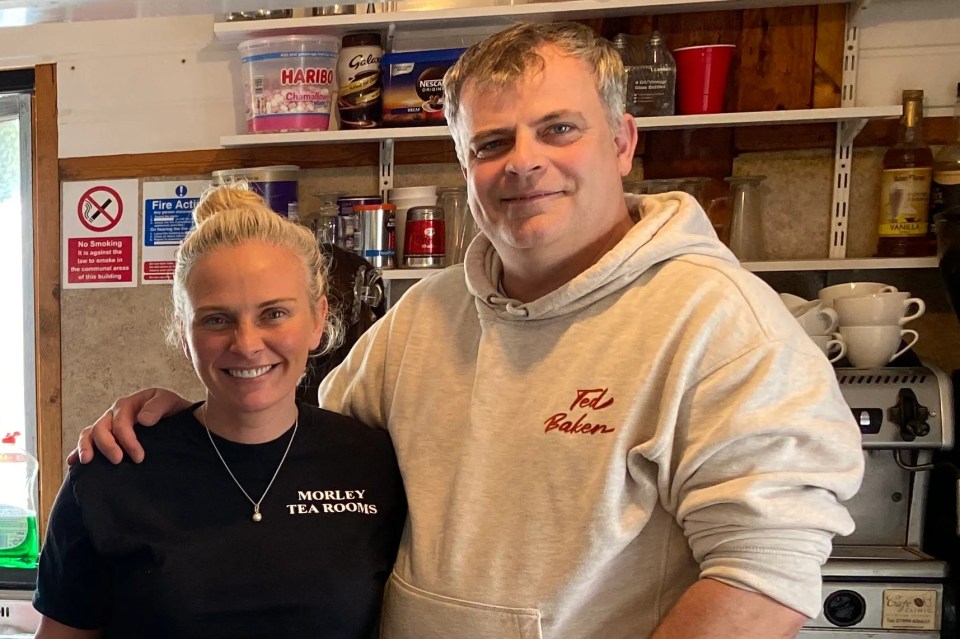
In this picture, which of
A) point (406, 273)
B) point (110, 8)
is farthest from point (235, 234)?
point (406, 273)

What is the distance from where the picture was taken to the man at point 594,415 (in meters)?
0.96

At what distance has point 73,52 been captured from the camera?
2.61m

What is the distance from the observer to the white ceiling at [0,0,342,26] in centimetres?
91

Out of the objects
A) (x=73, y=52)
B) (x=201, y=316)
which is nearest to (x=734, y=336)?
(x=201, y=316)

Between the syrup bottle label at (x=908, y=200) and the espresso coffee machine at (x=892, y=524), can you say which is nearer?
the espresso coffee machine at (x=892, y=524)

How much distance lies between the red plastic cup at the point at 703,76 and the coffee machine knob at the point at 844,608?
113 cm

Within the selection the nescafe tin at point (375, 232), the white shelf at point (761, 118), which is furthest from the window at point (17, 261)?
the white shelf at point (761, 118)

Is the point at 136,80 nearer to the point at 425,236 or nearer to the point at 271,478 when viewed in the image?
the point at 425,236

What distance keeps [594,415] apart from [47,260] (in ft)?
7.09

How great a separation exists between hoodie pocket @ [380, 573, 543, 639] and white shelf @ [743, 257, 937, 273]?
1.25 metres

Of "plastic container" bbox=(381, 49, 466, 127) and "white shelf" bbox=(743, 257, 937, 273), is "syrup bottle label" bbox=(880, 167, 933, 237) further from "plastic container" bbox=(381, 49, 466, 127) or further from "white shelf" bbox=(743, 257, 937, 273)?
"plastic container" bbox=(381, 49, 466, 127)

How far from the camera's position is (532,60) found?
43.8 inches

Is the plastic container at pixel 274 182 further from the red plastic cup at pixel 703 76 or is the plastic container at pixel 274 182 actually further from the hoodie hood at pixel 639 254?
the hoodie hood at pixel 639 254

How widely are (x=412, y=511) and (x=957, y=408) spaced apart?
1.22m
